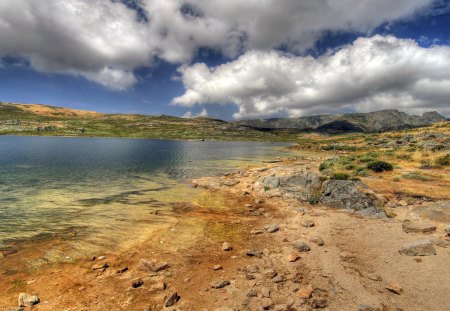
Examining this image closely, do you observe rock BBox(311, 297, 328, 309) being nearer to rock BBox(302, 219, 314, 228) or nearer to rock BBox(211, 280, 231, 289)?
rock BBox(211, 280, 231, 289)

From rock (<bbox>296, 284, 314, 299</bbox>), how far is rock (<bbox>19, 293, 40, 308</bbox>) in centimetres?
1106

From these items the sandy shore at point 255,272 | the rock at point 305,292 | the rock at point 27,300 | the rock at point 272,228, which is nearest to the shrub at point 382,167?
the sandy shore at point 255,272

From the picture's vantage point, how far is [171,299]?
37.0 feet

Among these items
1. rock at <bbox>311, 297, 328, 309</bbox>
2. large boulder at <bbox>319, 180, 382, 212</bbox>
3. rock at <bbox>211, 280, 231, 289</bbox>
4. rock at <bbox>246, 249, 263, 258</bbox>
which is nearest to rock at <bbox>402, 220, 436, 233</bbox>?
large boulder at <bbox>319, 180, 382, 212</bbox>

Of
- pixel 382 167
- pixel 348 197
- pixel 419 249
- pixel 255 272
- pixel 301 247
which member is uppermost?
pixel 382 167

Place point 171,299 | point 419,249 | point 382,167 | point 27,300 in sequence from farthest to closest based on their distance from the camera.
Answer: point 382,167, point 419,249, point 171,299, point 27,300

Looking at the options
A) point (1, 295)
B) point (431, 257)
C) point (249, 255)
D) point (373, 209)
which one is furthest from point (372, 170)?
point (1, 295)

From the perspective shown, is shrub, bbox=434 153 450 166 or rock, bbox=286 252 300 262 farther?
shrub, bbox=434 153 450 166

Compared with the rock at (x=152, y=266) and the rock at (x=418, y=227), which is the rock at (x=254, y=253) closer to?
the rock at (x=152, y=266)

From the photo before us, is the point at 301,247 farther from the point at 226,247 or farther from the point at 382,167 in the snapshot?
the point at 382,167

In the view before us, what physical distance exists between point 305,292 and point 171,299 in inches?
226

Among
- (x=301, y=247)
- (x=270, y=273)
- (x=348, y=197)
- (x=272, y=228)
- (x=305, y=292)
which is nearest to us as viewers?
(x=305, y=292)

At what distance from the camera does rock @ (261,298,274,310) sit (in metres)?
10.8

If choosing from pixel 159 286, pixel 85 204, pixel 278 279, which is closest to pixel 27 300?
pixel 159 286
